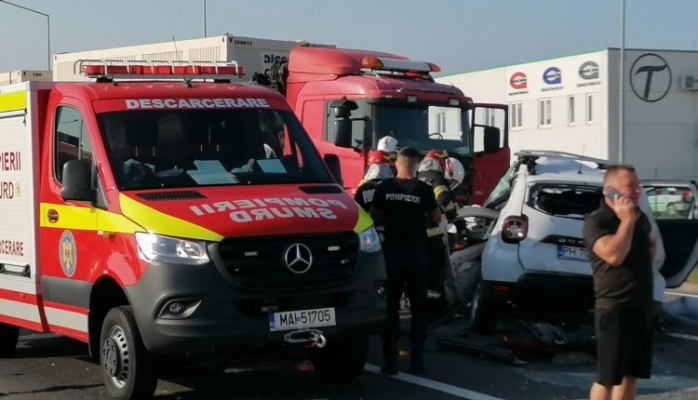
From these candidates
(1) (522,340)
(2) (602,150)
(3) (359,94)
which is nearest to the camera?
(1) (522,340)

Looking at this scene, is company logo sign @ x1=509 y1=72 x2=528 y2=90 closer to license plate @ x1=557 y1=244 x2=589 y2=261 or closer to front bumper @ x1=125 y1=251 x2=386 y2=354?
license plate @ x1=557 y1=244 x2=589 y2=261

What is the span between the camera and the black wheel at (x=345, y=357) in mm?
8219

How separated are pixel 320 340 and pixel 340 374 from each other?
40.4 inches

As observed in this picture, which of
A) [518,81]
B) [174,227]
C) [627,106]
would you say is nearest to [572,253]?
[174,227]

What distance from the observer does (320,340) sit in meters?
7.47

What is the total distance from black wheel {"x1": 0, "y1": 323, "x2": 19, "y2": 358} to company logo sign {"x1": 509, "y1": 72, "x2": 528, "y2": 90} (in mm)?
43762

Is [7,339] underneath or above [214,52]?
underneath

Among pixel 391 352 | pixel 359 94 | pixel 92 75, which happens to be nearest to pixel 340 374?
pixel 391 352

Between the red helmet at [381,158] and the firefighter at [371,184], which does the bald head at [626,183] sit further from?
the red helmet at [381,158]

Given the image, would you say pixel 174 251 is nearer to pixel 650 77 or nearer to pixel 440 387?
pixel 440 387

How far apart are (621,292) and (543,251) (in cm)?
344

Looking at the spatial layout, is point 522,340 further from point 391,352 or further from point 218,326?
point 218,326

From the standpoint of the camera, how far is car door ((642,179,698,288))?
1102 centimetres

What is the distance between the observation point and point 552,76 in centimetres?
5031
